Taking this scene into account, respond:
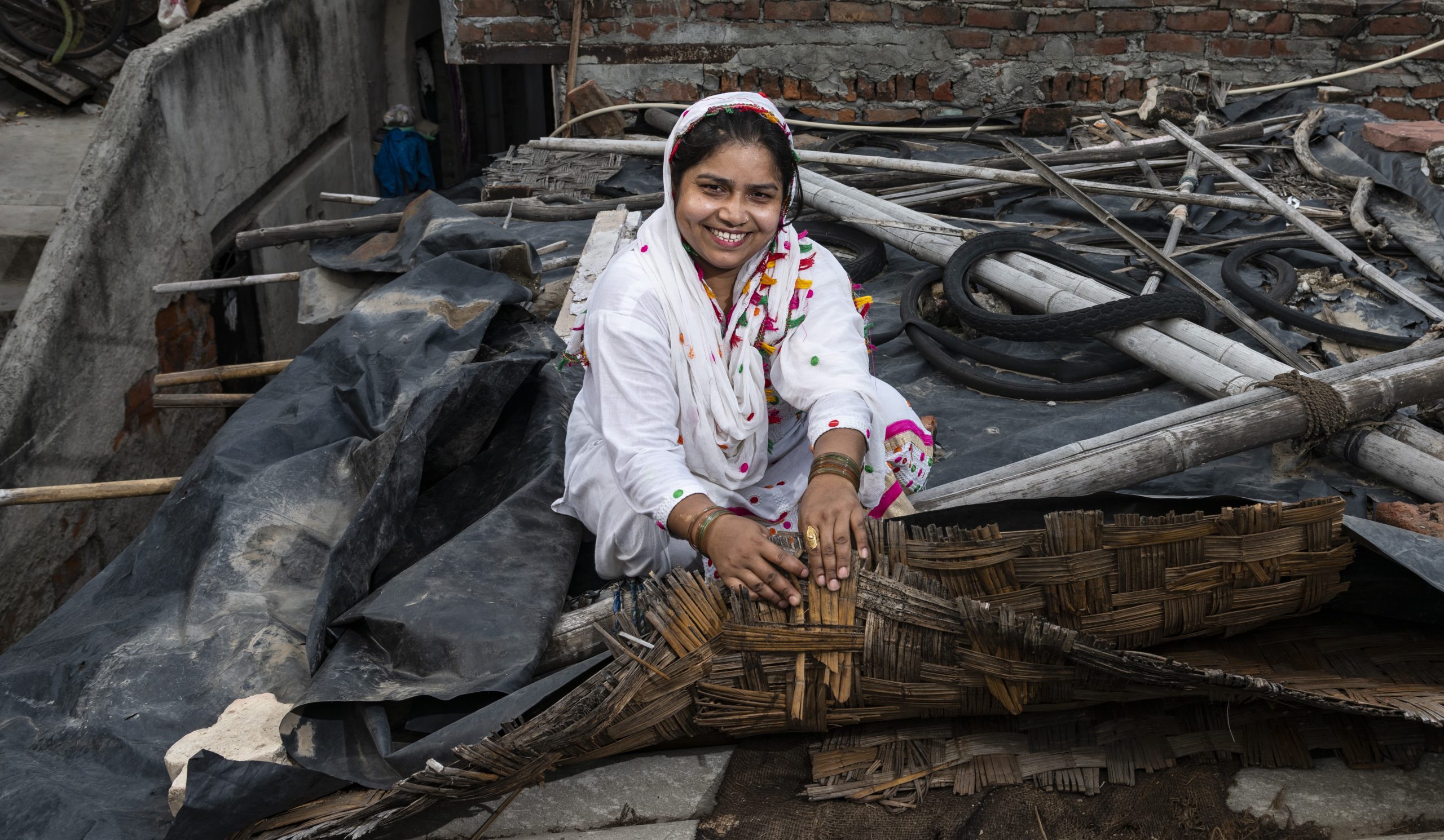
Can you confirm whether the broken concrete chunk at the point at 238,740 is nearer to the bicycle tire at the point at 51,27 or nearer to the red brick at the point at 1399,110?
the red brick at the point at 1399,110

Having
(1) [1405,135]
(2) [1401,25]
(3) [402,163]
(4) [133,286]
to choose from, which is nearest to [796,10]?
(1) [1405,135]

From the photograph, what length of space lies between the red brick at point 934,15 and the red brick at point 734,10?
0.47m

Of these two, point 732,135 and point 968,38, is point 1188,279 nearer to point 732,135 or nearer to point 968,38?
point 732,135

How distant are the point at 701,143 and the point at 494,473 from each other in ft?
3.50

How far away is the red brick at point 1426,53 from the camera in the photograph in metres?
5.97

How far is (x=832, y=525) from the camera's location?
5.99 feet

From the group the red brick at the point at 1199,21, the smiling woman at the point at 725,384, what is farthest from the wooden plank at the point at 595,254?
the red brick at the point at 1199,21

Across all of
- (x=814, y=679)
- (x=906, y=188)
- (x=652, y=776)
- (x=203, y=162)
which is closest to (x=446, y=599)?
(x=652, y=776)

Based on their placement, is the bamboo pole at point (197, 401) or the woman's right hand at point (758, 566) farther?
the bamboo pole at point (197, 401)

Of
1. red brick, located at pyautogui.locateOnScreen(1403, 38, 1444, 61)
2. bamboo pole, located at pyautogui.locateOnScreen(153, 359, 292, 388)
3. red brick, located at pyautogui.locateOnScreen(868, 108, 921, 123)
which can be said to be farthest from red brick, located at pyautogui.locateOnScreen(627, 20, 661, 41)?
red brick, located at pyautogui.locateOnScreen(1403, 38, 1444, 61)

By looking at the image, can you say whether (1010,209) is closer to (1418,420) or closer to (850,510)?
(1418,420)

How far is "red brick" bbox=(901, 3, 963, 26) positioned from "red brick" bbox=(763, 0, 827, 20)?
Result: 0.35 feet

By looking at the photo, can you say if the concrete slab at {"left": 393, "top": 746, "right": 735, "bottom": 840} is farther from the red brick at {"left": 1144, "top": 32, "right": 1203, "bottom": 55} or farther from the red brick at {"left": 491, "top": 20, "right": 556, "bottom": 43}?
the red brick at {"left": 1144, "top": 32, "right": 1203, "bottom": 55}

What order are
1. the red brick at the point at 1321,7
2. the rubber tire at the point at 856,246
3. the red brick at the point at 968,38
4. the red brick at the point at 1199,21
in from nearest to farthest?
the rubber tire at the point at 856,246 → the red brick at the point at 1321,7 → the red brick at the point at 1199,21 → the red brick at the point at 968,38
